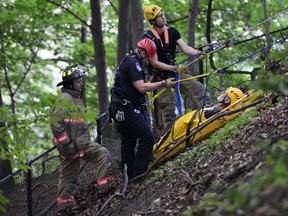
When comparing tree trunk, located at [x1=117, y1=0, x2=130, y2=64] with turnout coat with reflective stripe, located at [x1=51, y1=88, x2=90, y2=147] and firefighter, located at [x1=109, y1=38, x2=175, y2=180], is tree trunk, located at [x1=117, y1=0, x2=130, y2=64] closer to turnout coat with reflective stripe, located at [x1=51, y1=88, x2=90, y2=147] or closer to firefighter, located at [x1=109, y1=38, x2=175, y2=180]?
firefighter, located at [x1=109, y1=38, x2=175, y2=180]

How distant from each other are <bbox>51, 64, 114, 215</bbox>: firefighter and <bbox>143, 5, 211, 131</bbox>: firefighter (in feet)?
4.29

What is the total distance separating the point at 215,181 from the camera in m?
5.20

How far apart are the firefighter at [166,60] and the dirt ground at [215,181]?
5.79 feet

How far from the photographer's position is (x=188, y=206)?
510 centimetres

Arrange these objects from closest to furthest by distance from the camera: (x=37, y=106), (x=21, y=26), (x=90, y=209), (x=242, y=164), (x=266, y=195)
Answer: (x=266, y=195), (x=242, y=164), (x=37, y=106), (x=90, y=209), (x=21, y=26)

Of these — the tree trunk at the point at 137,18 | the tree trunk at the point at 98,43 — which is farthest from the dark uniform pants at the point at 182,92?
the tree trunk at the point at 98,43

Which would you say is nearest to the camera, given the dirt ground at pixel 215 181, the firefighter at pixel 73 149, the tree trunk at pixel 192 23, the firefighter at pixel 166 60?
the dirt ground at pixel 215 181

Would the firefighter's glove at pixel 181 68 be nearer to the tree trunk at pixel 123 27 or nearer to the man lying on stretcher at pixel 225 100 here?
the man lying on stretcher at pixel 225 100

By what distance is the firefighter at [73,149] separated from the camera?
834 centimetres

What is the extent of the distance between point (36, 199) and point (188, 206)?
4.92 meters

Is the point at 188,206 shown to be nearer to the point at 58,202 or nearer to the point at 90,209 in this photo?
the point at 90,209

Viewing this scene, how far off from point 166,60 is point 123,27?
8.88 ft

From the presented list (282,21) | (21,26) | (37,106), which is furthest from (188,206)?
(282,21)

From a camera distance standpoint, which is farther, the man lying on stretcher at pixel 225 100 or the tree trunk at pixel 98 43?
the tree trunk at pixel 98 43
